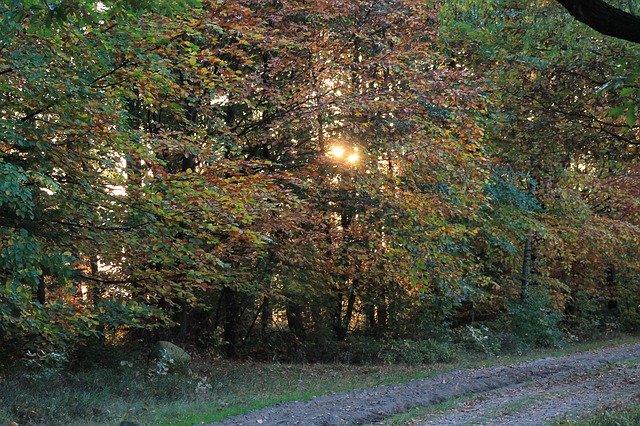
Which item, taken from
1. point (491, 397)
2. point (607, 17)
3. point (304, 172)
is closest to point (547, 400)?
point (491, 397)

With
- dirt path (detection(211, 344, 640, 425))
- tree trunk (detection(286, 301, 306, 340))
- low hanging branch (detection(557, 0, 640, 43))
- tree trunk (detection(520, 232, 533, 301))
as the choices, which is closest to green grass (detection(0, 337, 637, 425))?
dirt path (detection(211, 344, 640, 425))

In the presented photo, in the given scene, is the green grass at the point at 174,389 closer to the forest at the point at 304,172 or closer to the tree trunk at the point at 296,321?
the forest at the point at 304,172

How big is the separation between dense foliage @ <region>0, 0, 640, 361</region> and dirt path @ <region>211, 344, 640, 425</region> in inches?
104

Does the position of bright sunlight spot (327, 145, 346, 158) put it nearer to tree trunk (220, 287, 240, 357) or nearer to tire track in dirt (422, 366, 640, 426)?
tree trunk (220, 287, 240, 357)

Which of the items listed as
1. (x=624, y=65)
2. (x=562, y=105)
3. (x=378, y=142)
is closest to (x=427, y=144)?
(x=378, y=142)

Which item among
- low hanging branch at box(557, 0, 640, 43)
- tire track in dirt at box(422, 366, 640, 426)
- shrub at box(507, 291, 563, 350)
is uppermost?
low hanging branch at box(557, 0, 640, 43)

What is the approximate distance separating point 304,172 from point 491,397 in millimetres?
7232

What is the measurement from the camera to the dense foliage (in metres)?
9.45

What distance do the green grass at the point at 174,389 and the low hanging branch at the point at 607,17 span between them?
24.2 ft

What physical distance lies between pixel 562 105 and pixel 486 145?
18.0 ft

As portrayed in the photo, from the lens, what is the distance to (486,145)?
54.9 ft

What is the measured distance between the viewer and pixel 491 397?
478 inches

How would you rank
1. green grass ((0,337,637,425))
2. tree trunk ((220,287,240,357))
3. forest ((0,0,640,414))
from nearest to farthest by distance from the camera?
forest ((0,0,640,414))
green grass ((0,337,637,425))
tree trunk ((220,287,240,357))

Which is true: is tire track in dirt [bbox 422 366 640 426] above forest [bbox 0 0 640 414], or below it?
below
